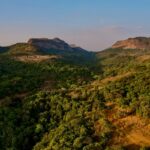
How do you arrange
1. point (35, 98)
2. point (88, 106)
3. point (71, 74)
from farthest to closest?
point (71, 74)
point (35, 98)
point (88, 106)

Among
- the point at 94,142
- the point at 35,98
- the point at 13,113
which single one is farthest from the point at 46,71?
the point at 94,142

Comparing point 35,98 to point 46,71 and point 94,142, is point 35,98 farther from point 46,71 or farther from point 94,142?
point 46,71

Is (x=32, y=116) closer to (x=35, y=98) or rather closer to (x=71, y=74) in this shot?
(x=35, y=98)

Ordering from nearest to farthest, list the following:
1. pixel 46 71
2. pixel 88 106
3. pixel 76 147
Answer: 1. pixel 76 147
2. pixel 88 106
3. pixel 46 71

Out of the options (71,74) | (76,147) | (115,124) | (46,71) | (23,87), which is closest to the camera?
(76,147)

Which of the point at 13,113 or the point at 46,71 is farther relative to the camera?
the point at 46,71

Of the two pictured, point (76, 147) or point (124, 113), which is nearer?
point (76, 147)

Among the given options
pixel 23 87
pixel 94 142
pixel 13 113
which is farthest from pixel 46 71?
pixel 94 142

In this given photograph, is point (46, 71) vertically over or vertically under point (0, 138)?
over

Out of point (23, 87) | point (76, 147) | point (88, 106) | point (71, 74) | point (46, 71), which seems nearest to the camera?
point (76, 147)
